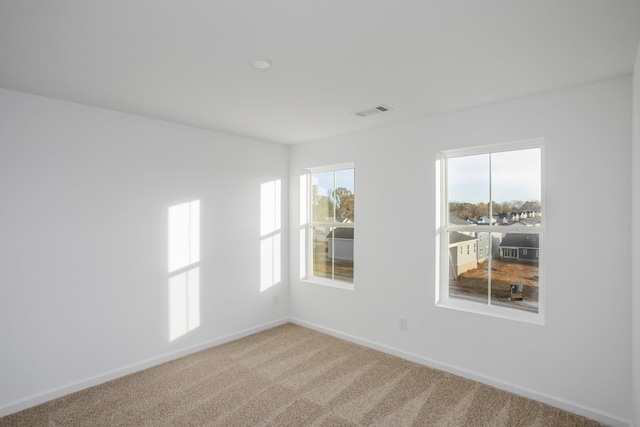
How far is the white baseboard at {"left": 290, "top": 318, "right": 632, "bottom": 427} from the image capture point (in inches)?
98.2

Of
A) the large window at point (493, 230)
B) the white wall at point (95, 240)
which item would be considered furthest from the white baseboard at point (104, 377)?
the large window at point (493, 230)

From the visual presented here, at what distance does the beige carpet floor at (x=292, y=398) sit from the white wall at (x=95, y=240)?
302 mm

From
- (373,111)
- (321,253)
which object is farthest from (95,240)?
(373,111)

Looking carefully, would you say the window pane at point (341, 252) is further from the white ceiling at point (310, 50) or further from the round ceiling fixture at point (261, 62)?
the round ceiling fixture at point (261, 62)

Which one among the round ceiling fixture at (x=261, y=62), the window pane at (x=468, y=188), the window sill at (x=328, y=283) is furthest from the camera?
A: the window sill at (x=328, y=283)

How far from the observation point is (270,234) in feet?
15.0

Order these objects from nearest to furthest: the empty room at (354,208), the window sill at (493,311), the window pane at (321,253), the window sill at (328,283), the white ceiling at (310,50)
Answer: the white ceiling at (310,50), the empty room at (354,208), the window sill at (493,311), the window sill at (328,283), the window pane at (321,253)

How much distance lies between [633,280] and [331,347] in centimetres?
272

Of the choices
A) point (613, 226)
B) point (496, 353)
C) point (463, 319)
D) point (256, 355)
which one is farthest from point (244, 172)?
point (613, 226)

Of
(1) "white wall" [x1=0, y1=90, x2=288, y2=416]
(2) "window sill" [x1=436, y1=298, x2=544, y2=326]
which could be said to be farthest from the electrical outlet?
(1) "white wall" [x1=0, y1=90, x2=288, y2=416]

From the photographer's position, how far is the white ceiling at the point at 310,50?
1.66m

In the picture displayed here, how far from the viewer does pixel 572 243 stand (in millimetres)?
2662

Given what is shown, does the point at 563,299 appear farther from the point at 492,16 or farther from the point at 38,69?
the point at 38,69

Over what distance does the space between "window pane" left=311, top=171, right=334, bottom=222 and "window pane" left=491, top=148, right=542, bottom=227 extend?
203cm
